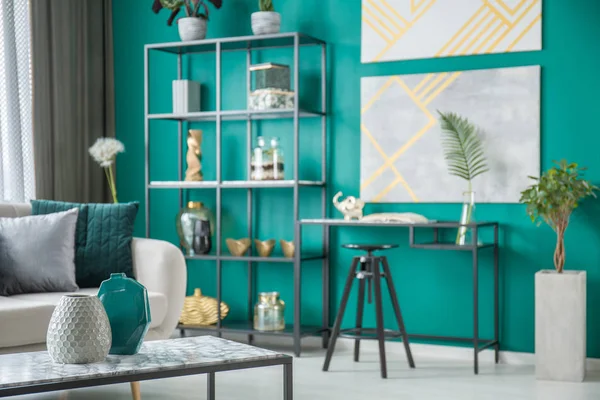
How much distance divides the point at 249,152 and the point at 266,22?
0.80 metres

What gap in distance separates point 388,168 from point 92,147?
1909 millimetres

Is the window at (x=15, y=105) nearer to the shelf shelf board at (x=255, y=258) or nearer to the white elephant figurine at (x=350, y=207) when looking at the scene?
the shelf shelf board at (x=255, y=258)

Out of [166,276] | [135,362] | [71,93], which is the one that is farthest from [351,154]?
Answer: [135,362]

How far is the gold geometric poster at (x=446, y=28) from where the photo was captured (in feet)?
15.2

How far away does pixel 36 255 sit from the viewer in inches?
157

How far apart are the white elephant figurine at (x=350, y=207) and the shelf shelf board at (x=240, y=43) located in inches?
37.7

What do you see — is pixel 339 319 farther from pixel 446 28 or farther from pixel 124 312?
pixel 124 312

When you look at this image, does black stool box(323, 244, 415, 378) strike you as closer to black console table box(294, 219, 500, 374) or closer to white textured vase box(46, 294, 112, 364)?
black console table box(294, 219, 500, 374)

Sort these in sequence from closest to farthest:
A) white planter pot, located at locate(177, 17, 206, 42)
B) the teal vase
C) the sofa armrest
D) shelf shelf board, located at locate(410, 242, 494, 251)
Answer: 1. the teal vase
2. the sofa armrest
3. shelf shelf board, located at locate(410, 242, 494, 251)
4. white planter pot, located at locate(177, 17, 206, 42)

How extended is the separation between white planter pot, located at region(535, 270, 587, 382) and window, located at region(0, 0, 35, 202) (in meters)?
3.10

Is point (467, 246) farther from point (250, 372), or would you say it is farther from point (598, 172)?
point (250, 372)

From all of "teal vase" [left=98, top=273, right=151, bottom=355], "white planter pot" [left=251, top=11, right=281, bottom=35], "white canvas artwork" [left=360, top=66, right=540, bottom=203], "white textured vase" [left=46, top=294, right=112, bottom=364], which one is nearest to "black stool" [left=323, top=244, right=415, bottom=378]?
"white canvas artwork" [left=360, top=66, right=540, bottom=203]

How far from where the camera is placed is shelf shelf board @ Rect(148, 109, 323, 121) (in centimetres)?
500

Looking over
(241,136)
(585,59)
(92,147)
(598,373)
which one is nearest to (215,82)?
(241,136)
